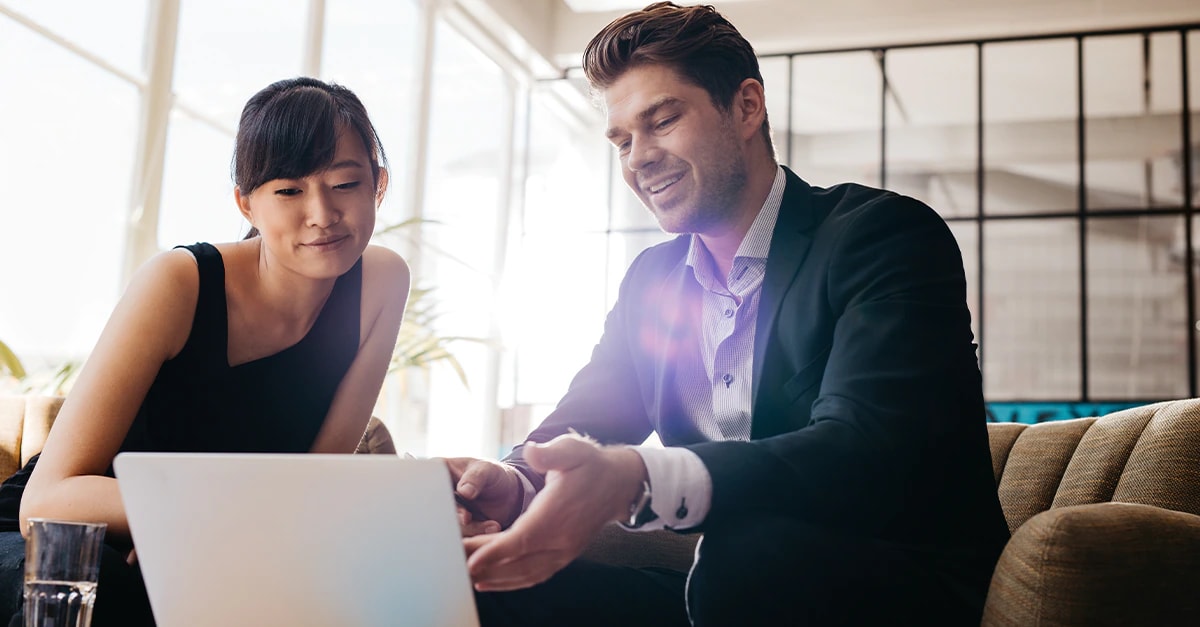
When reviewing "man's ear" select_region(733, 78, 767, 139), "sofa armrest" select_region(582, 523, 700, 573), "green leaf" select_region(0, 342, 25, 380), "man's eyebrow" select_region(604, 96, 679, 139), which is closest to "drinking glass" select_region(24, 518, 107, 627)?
"sofa armrest" select_region(582, 523, 700, 573)

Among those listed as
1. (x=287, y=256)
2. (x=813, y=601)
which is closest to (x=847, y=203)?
(x=813, y=601)

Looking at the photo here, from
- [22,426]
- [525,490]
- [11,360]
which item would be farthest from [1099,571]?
[11,360]

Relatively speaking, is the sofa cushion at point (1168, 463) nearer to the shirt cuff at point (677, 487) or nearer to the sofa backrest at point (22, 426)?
the shirt cuff at point (677, 487)

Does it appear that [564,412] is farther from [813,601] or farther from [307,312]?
[813,601]

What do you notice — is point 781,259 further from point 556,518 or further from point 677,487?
point 556,518

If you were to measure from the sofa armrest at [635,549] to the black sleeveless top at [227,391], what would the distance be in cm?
51

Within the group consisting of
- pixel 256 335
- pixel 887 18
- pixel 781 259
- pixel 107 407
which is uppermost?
pixel 887 18

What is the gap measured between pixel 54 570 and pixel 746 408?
0.82 meters

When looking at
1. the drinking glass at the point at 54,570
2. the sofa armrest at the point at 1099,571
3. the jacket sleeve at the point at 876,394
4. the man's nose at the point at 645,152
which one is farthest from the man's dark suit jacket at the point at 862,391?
the drinking glass at the point at 54,570

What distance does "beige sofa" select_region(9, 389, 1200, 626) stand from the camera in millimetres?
1036

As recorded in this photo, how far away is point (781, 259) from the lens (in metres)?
1.40

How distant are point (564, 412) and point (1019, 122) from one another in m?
6.74

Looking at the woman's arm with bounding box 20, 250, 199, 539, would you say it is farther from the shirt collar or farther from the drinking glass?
the shirt collar

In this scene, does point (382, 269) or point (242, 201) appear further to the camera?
point (382, 269)
